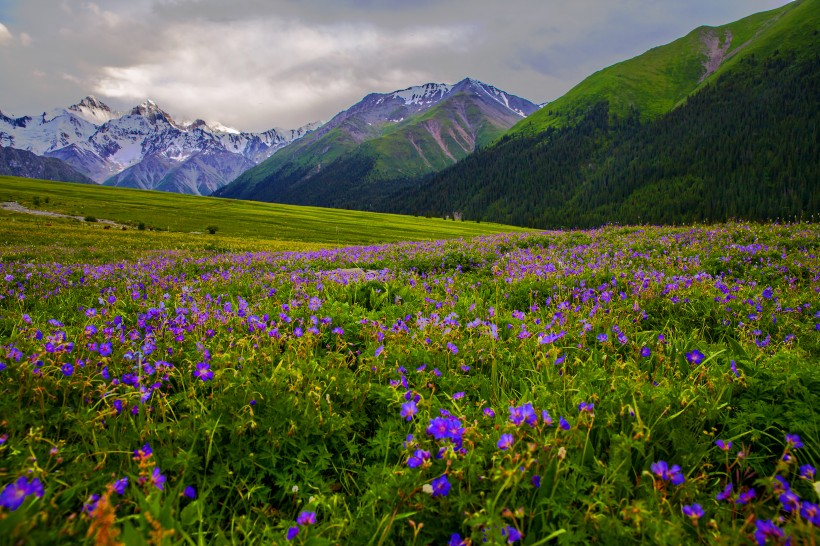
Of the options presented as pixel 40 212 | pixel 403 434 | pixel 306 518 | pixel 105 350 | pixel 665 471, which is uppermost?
pixel 40 212

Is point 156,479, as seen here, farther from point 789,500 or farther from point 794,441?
point 794,441

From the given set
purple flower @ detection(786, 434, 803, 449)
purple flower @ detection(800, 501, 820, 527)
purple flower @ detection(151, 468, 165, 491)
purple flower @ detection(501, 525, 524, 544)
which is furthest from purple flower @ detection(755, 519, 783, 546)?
purple flower @ detection(151, 468, 165, 491)

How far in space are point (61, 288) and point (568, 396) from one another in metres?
9.68

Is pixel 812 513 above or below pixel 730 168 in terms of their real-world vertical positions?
below

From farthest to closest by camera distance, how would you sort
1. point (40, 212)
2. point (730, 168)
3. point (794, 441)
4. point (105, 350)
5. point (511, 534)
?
point (730, 168) < point (40, 212) < point (105, 350) < point (794, 441) < point (511, 534)

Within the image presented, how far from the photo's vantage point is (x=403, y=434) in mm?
2787

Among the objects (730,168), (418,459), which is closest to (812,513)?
(418,459)

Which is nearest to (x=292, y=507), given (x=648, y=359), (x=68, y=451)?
(x=68, y=451)

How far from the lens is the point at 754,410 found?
2887 millimetres

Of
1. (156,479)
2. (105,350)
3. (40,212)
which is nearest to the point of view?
(156,479)

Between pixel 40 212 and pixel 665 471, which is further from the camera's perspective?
pixel 40 212

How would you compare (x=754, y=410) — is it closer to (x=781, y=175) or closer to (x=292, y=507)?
(x=292, y=507)

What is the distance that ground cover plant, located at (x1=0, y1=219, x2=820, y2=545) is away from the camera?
6.19ft

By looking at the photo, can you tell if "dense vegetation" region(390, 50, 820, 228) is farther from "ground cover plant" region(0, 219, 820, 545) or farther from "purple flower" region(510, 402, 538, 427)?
"purple flower" region(510, 402, 538, 427)
